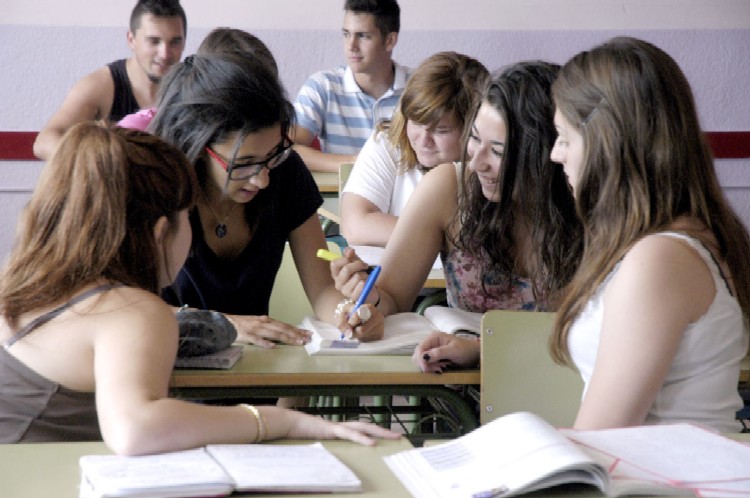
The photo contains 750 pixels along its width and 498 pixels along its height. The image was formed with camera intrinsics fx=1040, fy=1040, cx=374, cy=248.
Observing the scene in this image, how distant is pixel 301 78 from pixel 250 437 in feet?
13.6

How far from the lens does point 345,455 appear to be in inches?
56.2

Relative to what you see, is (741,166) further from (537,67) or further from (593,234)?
(593,234)

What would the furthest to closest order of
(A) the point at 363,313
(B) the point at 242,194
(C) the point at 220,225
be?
(C) the point at 220,225
(B) the point at 242,194
(A) the point at 363,313

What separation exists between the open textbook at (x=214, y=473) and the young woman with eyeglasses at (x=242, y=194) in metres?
0.79

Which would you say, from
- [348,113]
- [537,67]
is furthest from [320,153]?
[537,67]

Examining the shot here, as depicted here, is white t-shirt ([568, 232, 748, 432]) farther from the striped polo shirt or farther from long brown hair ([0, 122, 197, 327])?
the striped polo shirt

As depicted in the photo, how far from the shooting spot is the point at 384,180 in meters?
3.62

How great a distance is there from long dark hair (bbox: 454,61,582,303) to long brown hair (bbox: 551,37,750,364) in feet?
2.21

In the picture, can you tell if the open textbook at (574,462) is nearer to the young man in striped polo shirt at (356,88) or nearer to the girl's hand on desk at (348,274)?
the girl's hand on desk at (348,274)

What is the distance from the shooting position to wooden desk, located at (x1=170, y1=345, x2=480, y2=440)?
6.32 feet

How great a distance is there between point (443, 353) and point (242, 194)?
57cm

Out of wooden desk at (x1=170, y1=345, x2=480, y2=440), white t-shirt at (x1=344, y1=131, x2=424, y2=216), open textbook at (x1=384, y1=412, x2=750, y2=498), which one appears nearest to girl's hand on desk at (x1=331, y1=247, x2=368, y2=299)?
wooden desk at (x1=170, y1=345, x2=480, y2=440)

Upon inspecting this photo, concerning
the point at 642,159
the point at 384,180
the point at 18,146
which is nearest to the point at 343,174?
the point at 384,180

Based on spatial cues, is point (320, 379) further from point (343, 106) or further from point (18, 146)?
point (18, 146)
